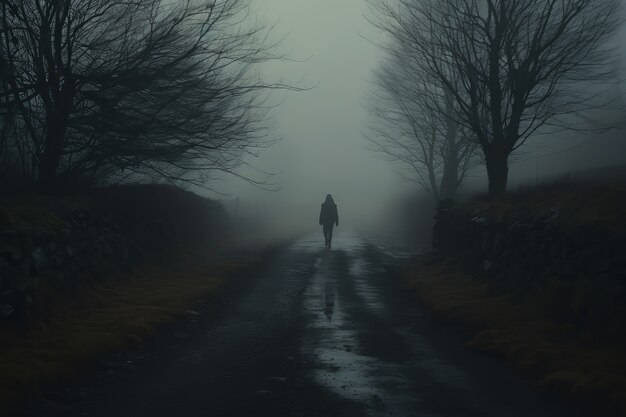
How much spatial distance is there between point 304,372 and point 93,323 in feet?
12.8

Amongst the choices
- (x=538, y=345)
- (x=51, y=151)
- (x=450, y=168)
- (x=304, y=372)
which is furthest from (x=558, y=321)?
(x=450, y=168)

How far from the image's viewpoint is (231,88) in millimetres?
15656

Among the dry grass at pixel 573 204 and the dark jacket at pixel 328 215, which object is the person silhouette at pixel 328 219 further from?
the dry grass at pixel 573 204

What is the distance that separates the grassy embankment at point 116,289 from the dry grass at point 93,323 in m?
0.01

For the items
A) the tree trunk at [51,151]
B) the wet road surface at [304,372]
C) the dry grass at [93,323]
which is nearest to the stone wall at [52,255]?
the dry grass at [93,323]

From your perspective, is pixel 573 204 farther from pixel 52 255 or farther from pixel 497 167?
pixel 52 255

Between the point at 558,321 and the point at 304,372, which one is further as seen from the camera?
the point at 558,321

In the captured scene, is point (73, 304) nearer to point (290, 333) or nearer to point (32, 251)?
point (32, 251)

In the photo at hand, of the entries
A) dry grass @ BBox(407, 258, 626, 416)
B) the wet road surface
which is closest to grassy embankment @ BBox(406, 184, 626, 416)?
dry grass @ BBox(407, 258, 626, 416)

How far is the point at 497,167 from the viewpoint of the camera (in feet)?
67.4

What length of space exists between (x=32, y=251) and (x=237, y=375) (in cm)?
397

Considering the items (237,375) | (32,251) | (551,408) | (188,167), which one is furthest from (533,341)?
(188,167)

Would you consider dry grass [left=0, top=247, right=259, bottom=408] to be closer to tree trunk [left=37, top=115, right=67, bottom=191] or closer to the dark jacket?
tree trunk [left=37, top=115, right=67, bottom=191]

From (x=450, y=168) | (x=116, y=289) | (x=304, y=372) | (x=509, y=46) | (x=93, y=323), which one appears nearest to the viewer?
(x=304, y=372)
